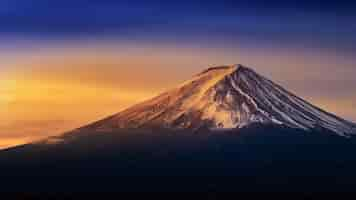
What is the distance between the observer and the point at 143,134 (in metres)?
143

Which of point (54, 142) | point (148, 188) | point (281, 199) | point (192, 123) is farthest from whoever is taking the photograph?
point (54, 142)

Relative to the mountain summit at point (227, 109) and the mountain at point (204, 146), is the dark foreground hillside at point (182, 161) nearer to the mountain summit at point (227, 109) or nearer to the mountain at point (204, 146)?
the mountain at point (204, 146)

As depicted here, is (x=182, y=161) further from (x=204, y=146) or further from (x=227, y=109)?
(x=227, y=109)

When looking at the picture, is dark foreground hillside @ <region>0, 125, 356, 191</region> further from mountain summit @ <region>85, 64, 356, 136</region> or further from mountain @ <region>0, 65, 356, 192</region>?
mountain summit @ <region>85, 64, 356, 136</region>

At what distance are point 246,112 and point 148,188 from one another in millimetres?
23434

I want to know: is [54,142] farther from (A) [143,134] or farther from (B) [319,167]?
(B) [319,167]

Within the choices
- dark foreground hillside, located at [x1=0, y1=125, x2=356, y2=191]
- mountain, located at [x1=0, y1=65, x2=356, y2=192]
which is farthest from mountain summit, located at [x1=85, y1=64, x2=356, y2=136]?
dark foreground hillside, located at [x1=0, y1=125, x2=356, y2=191]

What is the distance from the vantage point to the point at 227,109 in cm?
14962

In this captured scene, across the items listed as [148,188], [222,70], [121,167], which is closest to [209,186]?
[148,188]

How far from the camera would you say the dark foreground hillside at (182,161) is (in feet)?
466

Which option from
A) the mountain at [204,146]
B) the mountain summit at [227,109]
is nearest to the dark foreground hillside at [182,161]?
the mountain at [204,146]

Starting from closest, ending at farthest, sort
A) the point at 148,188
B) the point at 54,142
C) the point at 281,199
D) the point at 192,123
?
1. the point at 281,199
2. the point at 148,188
3. the point at 192,123
4. the point at 54,142

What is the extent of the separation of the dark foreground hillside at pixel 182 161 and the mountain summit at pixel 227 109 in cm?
202

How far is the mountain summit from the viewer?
14825cm
